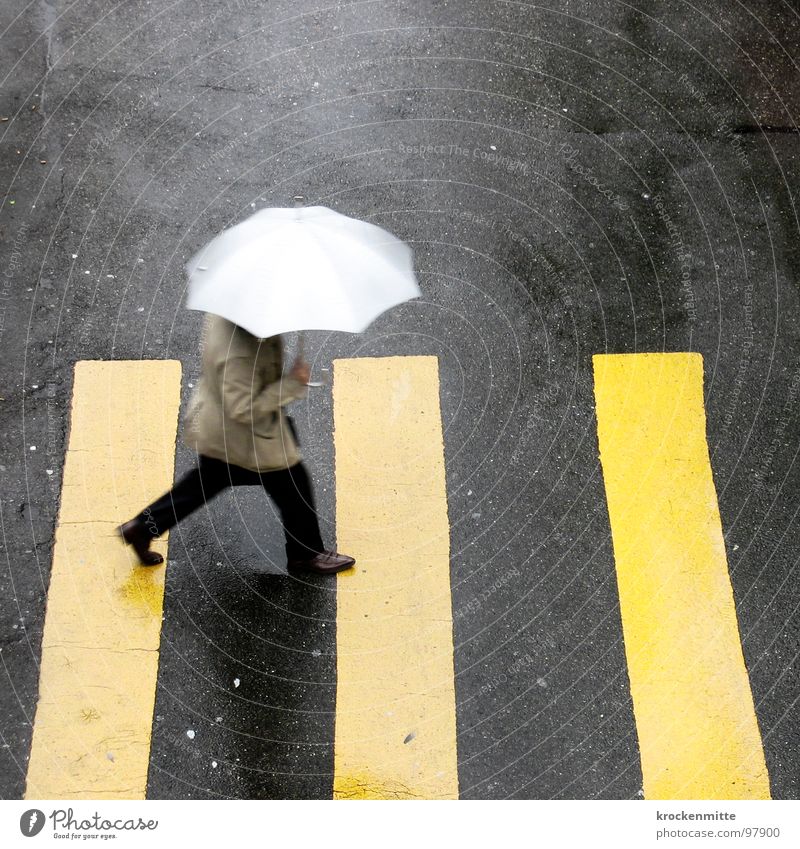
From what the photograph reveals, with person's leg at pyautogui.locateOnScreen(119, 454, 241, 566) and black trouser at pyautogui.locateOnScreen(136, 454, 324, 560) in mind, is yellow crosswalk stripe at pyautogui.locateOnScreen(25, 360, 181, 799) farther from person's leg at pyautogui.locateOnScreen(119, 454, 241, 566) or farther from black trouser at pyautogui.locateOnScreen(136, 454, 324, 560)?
black trouser at pyautogui.locateOnScreen(136, 454, 324, 560)

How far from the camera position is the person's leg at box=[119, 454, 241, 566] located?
4355 mm

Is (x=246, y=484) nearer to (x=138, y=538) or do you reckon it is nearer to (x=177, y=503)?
(x=177, y=503)

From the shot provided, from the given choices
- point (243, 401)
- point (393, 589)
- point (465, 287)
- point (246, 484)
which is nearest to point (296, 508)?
point (246, 484)

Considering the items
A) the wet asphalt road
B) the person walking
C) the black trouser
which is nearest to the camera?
the person walking

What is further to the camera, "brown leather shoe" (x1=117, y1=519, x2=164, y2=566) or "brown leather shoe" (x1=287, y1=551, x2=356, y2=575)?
"brown leather shoe" (x1=287, y1=551, x2=356, y2=575)

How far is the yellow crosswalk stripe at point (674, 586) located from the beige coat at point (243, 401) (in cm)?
180

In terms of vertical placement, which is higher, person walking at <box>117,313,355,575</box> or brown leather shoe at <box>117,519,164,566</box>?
person walking at <box>117,313,355,575</box>

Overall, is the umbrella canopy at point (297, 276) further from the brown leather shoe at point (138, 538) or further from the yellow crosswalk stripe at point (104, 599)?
the yellow crosswalk stripe at point (104, 599)

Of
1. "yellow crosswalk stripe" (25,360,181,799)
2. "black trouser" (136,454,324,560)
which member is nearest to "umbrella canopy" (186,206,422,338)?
"black trouser" (136,454,324,560)

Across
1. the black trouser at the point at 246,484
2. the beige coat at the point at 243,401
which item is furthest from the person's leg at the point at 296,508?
the beige coat at the point at 243,401

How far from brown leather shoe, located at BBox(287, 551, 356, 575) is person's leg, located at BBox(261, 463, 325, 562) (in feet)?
0.08

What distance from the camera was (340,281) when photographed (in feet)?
12.7
